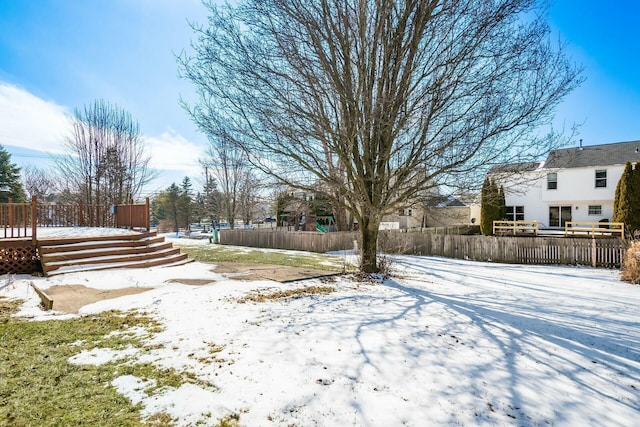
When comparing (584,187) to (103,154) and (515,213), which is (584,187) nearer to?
(515,213)

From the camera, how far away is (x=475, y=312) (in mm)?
5438

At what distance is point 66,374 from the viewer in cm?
297

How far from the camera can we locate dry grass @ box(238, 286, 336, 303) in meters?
5.91

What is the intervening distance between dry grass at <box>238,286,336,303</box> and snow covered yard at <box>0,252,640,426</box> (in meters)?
0.21

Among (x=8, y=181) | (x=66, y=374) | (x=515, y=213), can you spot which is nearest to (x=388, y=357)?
(x=66, y=374)

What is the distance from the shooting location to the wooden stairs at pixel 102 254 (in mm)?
7938

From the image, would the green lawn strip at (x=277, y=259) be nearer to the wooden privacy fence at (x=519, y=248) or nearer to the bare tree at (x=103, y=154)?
the wooden privacy fence at (x=519, y=248)

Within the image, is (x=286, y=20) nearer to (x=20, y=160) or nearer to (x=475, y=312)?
(x=475, y=312)

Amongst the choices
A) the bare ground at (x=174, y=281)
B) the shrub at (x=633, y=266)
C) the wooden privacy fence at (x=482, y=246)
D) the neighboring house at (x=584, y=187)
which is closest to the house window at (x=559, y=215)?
the neighboring house at (x=584, y=187)

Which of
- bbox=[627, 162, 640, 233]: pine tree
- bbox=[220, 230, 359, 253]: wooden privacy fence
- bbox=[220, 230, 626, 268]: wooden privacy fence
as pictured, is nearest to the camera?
bbox=[220, 230, 626, 268]: wooden privacy fence

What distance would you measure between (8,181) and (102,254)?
93.5ft

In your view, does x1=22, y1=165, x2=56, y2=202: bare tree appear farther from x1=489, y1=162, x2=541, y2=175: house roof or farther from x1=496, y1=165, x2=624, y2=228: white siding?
x1=496, y1=165, x2=624, y2=228: white siding

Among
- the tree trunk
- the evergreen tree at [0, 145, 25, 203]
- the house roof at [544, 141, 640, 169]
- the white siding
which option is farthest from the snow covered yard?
the evergreen tree at [0, 145, 25, 203]

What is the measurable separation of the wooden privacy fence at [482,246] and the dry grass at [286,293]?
12.0 feet
